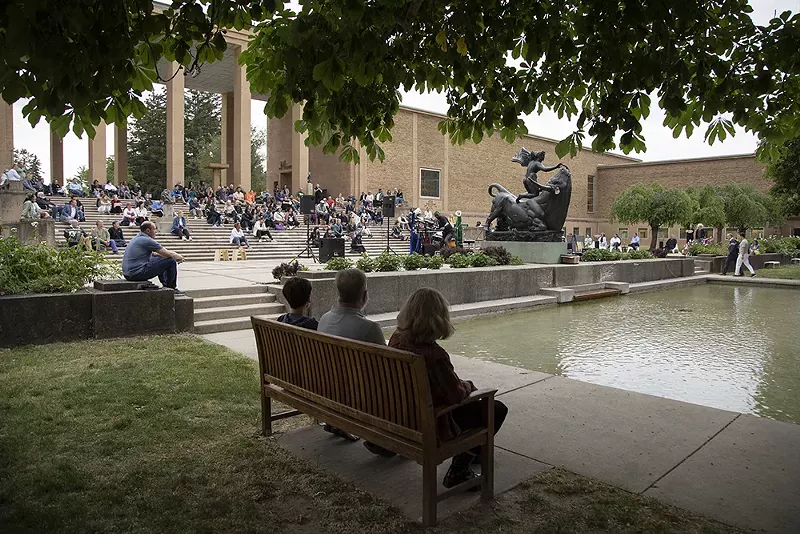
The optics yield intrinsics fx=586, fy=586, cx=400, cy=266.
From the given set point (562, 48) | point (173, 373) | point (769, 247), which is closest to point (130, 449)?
point (173, 373)

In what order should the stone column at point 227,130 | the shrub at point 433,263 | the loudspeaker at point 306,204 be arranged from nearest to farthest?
1. the shrub at point 433,263
2. the loudspeaker at point 306,204
3. the stone column at point 227,130

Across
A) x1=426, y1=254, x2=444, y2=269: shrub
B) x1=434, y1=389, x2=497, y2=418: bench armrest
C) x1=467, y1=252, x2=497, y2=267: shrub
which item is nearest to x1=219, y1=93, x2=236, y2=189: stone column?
x1=467, y1=252, x2=497, y2=267: shrub

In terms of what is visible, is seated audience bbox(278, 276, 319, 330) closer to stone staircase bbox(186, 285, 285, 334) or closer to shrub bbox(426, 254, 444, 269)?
stone staircase bbox(186, 285, 285, 334)

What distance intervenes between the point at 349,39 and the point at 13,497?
3366mm

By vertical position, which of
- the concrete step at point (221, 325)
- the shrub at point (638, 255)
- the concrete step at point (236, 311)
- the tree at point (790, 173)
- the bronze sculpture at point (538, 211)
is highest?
the tree at point (790, 173)

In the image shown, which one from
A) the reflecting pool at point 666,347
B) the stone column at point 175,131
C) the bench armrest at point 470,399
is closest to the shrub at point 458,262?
the reflecting pool at point 666,347

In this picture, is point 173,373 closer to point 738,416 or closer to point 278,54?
point 278,54

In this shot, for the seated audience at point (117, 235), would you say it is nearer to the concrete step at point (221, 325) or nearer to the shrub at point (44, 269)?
the shrub at point (44, 269)

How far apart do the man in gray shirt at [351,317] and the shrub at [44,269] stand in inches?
210

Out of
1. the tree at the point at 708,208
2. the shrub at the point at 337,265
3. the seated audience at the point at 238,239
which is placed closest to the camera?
the shrub at the point at 337,265

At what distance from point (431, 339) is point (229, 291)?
775 centimetres

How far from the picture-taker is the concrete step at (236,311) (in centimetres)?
920

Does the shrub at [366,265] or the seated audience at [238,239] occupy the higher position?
the seated audience at [238,239]

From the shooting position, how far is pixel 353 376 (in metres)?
3.46
